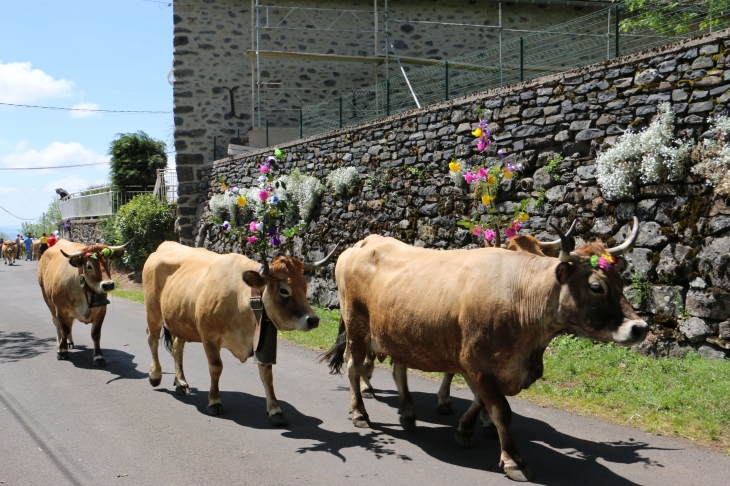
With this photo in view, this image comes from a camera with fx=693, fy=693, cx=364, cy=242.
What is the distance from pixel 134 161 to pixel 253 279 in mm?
24906

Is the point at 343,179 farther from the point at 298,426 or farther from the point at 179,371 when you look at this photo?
the point at 298,426

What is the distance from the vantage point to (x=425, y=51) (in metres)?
20.2

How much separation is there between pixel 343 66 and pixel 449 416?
15.7 m

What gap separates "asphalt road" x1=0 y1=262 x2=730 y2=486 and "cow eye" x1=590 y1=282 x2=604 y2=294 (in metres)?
1.31

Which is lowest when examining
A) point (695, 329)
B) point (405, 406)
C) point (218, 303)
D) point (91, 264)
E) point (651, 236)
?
point (405, 406)

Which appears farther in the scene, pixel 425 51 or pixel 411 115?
pixel 425 51

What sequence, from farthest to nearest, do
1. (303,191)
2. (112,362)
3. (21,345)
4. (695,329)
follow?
(303,191) < (21,345) < (112,362) < (695,329)

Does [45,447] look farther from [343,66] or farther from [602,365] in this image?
[343,66]

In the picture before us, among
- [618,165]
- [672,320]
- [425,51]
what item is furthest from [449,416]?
[425,51]

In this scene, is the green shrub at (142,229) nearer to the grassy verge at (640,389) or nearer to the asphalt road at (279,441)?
the asphalt road at (279,441)

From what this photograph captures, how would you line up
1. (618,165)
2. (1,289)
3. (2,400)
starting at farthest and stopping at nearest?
(1,289)
(618,165)
(2,400)

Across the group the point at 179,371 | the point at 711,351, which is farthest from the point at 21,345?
the point at 711,351

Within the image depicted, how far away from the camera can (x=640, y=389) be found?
687 cm

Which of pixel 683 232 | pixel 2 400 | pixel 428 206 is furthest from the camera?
pixel 428 206
